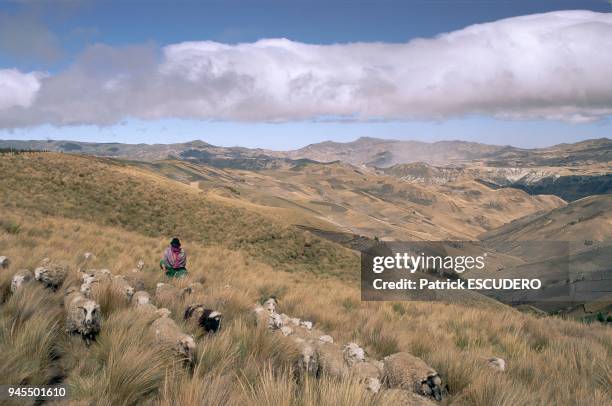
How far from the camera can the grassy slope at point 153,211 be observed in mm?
31609

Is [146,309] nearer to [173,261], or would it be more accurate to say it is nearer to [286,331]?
[286,331]

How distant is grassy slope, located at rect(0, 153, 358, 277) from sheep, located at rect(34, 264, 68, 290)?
23617 millimetres

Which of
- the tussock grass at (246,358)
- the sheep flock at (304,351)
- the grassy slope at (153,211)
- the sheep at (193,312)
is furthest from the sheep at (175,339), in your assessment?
the grassy slope at (153,211)

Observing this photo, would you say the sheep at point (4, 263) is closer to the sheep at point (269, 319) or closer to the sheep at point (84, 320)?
the sheep at point (84, 320)

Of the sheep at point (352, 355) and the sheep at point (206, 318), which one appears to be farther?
the sheep at point (206, 318)

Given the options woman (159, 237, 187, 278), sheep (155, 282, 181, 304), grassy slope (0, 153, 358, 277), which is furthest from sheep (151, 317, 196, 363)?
grassy slope (0, 153, 358, 277)

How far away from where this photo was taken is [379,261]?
3650 cm

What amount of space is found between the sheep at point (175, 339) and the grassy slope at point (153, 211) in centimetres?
2589

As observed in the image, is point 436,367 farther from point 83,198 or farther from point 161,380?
point 83,198

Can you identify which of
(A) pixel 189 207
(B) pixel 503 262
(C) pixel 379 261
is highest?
(A) pixel 189 207

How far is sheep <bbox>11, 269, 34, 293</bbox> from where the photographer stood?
5.32 metres

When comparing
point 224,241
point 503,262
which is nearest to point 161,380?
point 224,241

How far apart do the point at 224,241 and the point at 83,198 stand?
12.3 m

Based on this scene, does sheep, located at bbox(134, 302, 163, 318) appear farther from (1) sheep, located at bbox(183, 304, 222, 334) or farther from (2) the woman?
(2) the woman
